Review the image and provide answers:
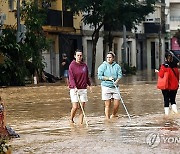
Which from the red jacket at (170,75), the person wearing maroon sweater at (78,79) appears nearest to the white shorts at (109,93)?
the person wearing maroon sweater at (78,79)

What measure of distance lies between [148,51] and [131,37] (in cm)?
677

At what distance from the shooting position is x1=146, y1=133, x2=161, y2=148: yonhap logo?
37.7 feet

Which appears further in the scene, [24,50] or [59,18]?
[59,18]

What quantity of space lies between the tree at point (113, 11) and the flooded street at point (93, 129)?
795 inches

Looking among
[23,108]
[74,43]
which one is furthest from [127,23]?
[23,108]

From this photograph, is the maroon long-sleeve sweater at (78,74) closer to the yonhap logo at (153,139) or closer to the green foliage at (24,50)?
the yonhap logo at (153,139)

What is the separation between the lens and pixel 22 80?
108 ft

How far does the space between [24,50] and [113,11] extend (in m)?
9.53

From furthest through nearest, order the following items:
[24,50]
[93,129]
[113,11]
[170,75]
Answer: [113,11] → [24,50] → [170,75] → [93,129]

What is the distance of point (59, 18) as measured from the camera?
4478 cm

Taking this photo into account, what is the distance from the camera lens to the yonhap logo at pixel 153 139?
11493mm

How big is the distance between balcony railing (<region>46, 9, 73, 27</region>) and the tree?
2.95ft

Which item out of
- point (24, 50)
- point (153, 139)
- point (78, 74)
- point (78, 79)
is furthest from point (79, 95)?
point (24, 50)

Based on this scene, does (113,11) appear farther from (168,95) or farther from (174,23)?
(174,23)
